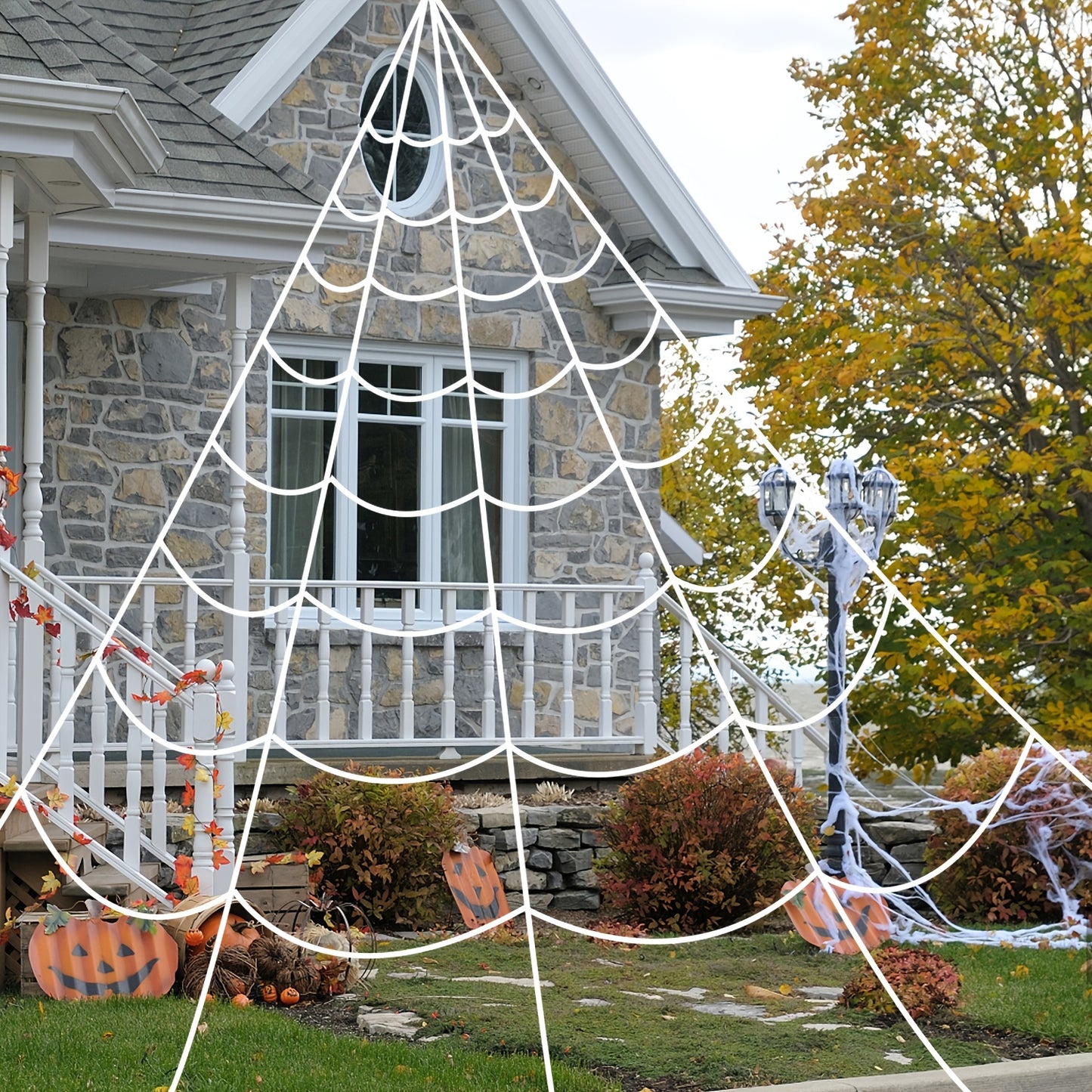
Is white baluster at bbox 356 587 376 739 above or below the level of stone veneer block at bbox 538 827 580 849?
above

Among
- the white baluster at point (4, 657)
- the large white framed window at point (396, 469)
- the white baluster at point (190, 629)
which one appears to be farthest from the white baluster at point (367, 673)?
the white baluster at point (4, 657)

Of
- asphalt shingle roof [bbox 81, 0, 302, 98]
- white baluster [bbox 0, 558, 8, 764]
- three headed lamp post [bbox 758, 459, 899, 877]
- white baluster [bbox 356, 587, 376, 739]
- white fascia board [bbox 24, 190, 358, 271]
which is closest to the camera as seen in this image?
white baluster [bbox 0, 558, 8, 764]

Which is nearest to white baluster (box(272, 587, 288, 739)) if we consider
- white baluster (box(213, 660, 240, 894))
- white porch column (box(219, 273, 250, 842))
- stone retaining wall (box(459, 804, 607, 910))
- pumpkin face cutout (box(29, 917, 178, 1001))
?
white porch column (box(219, 273, 250, 842))

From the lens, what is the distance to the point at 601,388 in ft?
40.7

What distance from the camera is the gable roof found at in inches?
465

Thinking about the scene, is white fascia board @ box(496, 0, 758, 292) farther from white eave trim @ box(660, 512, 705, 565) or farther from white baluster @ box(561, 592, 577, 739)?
white baluster @ box(561, 592, 577, 739)

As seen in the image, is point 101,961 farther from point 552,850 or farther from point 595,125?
point 595,125

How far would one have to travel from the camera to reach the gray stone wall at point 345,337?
10.6 m

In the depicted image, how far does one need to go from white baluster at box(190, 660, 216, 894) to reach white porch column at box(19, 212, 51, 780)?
2.29 feet

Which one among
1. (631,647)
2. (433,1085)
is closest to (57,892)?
(433,1085)

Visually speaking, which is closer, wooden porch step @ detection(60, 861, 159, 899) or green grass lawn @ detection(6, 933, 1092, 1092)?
green grass lawn @ detection(6, 933, 1092, 1092)

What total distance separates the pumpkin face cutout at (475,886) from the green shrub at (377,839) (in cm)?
9

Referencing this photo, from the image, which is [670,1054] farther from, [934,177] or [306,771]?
[934,177]

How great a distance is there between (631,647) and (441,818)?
374 centimetres
